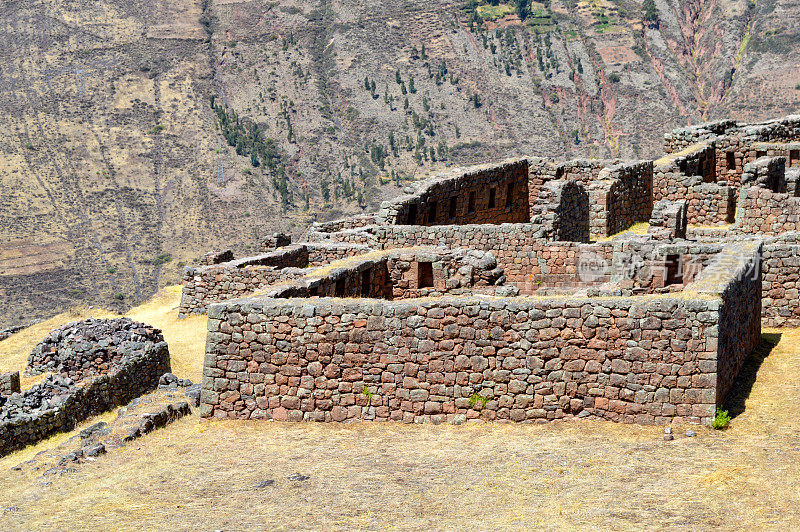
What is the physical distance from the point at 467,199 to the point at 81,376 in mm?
10650

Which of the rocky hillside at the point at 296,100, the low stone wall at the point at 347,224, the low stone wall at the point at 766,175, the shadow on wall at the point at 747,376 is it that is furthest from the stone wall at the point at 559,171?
the rocky hillside at the point at 296,100

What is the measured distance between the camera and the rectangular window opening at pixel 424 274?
19453 mm

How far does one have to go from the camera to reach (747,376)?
49.8 feet

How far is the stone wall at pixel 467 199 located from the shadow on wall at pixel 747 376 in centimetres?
969

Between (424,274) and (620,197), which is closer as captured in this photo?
(424,274)

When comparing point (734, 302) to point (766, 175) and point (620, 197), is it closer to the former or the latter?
point (620, 197)

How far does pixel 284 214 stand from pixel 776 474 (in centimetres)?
10410

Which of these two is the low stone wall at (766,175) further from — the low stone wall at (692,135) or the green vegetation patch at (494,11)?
the green vegetation patch at (494,11)

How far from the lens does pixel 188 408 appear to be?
16.0 m

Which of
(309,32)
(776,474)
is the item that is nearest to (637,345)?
(776,474)

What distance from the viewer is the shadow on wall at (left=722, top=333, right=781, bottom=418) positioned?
548 inches

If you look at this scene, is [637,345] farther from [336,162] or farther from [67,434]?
[336,162]

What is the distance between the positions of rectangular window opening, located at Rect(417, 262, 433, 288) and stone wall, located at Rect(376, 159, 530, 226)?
17.3ft

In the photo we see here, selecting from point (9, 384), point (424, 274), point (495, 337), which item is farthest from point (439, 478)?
point (9, 384)
